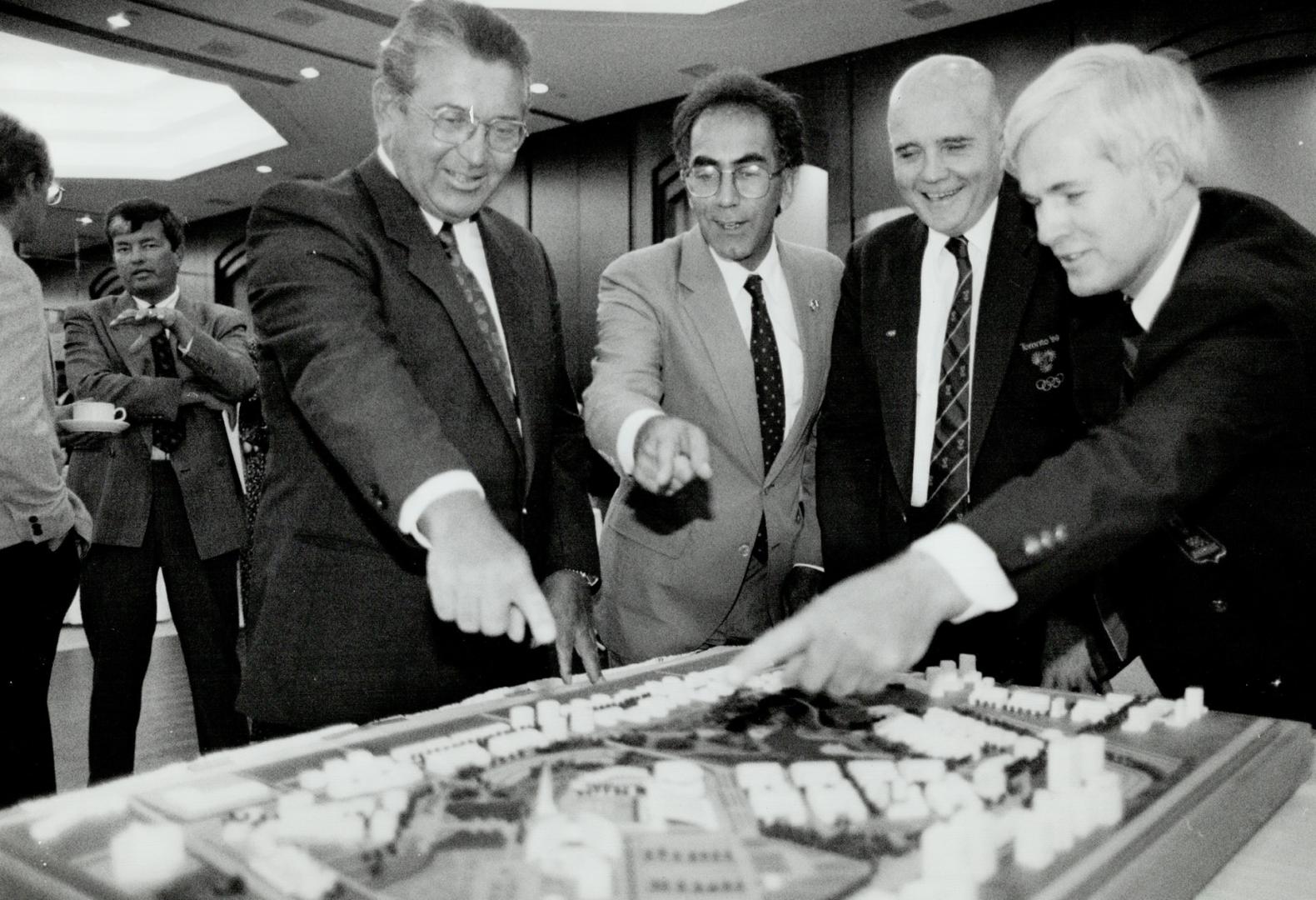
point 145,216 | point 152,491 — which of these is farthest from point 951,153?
point 145,216

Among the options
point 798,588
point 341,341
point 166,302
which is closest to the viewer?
point 341,341

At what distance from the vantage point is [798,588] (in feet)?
6.56

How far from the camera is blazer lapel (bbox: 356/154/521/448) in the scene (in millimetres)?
1543

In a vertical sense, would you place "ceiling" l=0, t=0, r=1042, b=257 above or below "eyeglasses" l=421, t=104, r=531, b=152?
above

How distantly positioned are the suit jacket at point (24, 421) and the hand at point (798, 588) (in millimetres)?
1549

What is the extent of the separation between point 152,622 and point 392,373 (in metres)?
2.14

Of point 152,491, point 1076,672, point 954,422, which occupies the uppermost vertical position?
point 954,422

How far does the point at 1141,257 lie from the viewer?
4.58 ft

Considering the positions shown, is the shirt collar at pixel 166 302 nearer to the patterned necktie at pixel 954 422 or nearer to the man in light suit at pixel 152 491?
the man in light suit at pixel 152 491

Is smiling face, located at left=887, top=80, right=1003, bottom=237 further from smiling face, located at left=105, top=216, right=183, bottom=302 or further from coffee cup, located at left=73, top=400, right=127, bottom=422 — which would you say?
smiling face, located at left=105, top=216, right=183, bottom=302

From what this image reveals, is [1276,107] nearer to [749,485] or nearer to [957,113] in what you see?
[957,113]

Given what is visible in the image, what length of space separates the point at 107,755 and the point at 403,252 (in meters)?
2.16

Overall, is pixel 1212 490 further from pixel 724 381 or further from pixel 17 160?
pixel 17 160

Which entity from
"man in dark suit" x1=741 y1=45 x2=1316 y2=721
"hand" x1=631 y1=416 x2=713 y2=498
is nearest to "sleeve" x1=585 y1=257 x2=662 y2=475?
"hand" x1=631 y1=416 x2=713 y2=498
